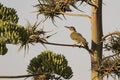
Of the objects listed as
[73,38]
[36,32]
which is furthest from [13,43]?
[73,38]

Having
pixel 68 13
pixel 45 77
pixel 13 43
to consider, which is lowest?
pixel 45 77

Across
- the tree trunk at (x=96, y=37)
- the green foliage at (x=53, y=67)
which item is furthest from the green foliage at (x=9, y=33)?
the tree trunk at (x=96, y=37)

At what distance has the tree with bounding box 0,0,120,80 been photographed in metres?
9.65

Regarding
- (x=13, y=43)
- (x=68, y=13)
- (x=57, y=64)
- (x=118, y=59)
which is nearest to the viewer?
(x=13, y=43)

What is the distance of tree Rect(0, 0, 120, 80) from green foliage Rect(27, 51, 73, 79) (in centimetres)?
39

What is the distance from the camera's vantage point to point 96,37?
10.1 m

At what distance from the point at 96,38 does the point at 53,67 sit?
1.47m

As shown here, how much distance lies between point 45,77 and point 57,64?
396 millimetres

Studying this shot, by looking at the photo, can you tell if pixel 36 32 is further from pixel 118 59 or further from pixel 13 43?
pixel 118 59

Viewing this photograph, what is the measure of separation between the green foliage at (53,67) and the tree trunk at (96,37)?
744 millimetres

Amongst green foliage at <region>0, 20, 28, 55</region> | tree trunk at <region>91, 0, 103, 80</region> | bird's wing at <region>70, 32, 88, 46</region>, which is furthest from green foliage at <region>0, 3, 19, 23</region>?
tree trunk at <region>91, 0, 103, 80</region>

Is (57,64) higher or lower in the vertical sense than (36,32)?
lower

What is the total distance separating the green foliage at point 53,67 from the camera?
29.9 feet

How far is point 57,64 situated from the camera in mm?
9172
